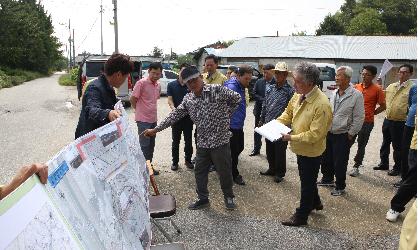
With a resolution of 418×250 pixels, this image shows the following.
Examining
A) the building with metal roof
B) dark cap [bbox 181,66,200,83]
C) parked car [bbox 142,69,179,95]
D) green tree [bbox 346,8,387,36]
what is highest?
green tree [bbox 346,8,387,36]

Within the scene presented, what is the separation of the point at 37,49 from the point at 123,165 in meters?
45.8

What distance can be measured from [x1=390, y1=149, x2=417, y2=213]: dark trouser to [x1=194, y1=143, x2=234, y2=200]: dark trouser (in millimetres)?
1832

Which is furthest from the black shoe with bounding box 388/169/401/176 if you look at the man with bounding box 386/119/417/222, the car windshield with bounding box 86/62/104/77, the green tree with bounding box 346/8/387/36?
the green tree with bounding box 346/8/387/36

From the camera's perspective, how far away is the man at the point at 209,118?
13.8ft

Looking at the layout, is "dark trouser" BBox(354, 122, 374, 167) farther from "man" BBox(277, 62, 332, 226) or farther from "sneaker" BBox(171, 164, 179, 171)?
"sneaker" BBox(171, 164, 179, 171)

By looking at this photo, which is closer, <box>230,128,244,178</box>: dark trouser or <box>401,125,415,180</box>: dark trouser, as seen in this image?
<box>401,125,415,180</box>: dark trouser

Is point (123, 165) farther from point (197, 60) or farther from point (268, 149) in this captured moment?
point (197, 60)

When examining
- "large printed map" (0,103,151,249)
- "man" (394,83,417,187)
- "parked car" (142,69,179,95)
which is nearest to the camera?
"large printed map" (0,103,151,249)

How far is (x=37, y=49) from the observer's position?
43344 mm

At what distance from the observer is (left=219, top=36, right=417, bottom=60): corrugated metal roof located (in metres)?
28.2

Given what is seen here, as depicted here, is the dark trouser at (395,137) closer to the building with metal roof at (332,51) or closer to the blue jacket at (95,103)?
the blue jacket at (95,103)

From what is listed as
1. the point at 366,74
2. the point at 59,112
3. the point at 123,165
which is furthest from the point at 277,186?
the point at 59,112

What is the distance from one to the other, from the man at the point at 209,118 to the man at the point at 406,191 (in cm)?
182

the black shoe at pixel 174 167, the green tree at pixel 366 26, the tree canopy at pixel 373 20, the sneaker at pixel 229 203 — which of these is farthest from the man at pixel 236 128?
the green tree at pixel 366 26
